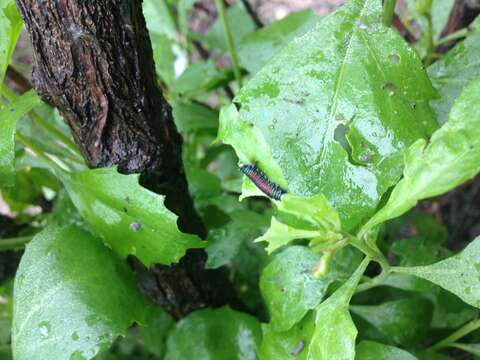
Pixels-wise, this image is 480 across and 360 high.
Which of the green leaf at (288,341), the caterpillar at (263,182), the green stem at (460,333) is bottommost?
the green stem at (460,333)

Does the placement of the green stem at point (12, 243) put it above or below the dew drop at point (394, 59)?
below

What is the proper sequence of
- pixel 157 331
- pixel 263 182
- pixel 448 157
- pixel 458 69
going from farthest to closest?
pixel 157 331 < pixel 458 69 < pixel 263 182 < pixel 448 157

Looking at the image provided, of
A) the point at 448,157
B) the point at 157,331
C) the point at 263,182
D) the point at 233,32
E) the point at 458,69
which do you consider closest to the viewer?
the point at 448,157

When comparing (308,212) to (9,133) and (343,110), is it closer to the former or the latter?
(343,110)

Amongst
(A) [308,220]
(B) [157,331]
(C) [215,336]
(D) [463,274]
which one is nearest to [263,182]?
(A) [308,220]

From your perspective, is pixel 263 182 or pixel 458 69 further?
pixel 458 69

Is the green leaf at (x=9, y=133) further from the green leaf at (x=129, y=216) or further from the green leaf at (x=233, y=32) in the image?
the green leaf at (x=233, y=32)

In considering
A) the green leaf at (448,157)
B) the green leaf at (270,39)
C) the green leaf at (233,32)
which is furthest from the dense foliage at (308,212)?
the green leaf at (233,32)
